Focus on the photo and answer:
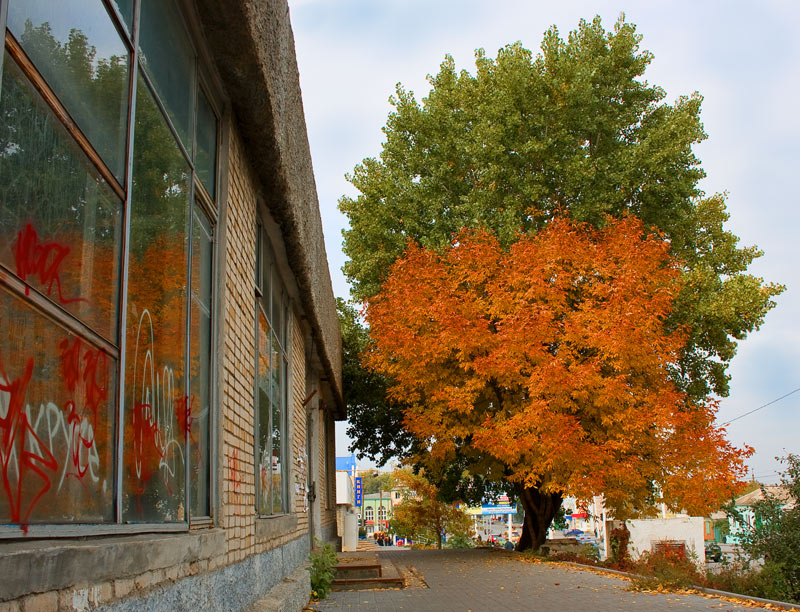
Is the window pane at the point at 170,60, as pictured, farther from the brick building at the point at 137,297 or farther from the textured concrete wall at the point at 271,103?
the textured concrete wall at the point at 271,103

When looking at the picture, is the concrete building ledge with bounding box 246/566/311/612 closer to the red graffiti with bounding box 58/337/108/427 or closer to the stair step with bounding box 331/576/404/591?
the stair step with bounding box 331/576/404/591

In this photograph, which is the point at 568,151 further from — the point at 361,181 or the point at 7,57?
the point at 7,57

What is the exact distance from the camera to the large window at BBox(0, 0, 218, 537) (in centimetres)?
243

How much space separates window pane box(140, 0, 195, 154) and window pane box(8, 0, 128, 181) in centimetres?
52

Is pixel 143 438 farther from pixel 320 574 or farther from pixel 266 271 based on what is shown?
pixel 320 574

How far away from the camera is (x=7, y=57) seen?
2363 millimetres

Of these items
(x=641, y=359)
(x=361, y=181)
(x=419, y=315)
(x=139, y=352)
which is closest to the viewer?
(x=139, y=352)

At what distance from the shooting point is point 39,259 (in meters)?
2.59

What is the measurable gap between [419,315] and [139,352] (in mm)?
16198

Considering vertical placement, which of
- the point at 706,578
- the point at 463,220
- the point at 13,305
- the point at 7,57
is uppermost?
the point at 463,220

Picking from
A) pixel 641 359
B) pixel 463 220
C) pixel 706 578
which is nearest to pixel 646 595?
pixel 706 578

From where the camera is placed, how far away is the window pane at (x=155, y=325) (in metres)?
3.69

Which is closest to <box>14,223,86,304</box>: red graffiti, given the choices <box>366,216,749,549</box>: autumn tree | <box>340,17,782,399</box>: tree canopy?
<box>366,216,749,549</box>: autumn tree

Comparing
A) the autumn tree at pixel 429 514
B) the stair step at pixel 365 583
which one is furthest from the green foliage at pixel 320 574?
the autumn tree at pixel 429 514
